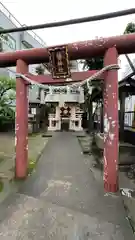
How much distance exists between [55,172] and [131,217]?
253 cm

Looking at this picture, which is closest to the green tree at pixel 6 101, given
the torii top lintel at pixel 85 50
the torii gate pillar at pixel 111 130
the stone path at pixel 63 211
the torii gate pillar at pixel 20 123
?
the torii top lintel at pixel 85 50

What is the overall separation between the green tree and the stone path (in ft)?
26.1

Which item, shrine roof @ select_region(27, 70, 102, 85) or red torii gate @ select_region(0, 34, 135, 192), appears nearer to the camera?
red torii gate @ select_region(0, 34, 135, 192)

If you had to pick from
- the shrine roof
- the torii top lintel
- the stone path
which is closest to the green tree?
the torii top lintel

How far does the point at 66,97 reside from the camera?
15.0 metres

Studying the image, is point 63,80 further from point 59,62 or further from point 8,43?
point 8,43

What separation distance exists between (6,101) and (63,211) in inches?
416

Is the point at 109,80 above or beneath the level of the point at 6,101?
beneath

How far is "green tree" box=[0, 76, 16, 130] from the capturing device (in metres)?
11.6

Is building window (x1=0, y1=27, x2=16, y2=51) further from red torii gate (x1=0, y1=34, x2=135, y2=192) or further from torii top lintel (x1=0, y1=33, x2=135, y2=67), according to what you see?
red torii gate (x1=0, y1=34, x2=135, y2=192)

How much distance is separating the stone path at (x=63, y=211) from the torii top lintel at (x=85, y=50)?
109 inches

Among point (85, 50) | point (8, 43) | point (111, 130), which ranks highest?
point (8, 43)

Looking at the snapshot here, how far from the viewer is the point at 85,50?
4102 millimetres

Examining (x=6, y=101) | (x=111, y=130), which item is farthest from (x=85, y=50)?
(x=6, y=101)
